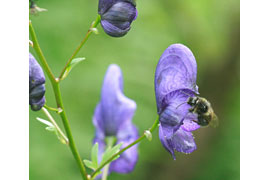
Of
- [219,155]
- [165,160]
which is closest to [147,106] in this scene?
[165,160]

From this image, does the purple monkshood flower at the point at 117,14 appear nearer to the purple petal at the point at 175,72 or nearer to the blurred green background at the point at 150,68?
the purple petal at the point at 175,72

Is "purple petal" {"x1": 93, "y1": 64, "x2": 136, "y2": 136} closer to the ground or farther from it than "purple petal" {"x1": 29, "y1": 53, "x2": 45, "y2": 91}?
closer to the ground

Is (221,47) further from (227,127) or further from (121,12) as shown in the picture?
(121,12)

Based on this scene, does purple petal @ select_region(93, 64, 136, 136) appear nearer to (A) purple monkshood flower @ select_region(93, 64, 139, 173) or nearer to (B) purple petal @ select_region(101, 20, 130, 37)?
(A) purple monkshood flower @ select_region(93, 64, 139, 173)

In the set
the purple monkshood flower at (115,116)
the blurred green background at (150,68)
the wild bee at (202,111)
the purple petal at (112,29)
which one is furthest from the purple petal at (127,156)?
the blurred green background at (150,68)

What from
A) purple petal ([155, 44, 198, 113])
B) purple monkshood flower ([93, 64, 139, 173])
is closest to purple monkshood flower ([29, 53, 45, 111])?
purple petal ([155, 44, 198, 113])

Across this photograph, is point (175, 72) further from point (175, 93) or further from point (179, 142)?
point (179, 142)

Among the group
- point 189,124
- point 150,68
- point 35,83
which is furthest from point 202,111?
point 150,68
